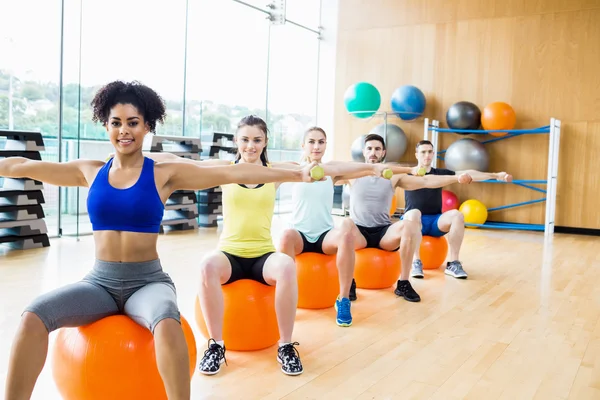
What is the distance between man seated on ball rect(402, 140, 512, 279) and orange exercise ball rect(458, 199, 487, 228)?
287 cm

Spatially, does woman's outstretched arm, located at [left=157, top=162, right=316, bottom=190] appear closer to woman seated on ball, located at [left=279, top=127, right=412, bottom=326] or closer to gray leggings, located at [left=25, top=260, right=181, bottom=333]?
gray leggings, located at [left=25, top=260, right=181, bottom=333]

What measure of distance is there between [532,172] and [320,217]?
5.02 meters

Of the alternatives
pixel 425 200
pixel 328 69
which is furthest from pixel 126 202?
pixel 328 69

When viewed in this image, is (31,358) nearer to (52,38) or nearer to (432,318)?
(432,318)

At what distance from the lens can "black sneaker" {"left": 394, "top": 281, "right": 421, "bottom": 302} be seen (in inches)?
136

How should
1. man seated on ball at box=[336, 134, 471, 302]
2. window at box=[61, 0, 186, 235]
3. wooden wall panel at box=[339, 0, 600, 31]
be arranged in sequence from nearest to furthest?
man seated on ball at box=[336, 134, 471, 302], window at box=[61, 0, 186, 235], wooden wall panel at box=[339, 0, 600, 31]

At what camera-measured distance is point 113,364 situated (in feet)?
5.55

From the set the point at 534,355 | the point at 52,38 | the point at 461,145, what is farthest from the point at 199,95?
the point at 534,355

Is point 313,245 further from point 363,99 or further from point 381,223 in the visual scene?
point 363,99

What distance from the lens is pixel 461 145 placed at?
692cm

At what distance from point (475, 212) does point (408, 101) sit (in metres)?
1.75

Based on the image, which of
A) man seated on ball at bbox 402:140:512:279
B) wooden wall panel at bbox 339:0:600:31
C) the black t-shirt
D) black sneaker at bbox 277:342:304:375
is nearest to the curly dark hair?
black sneaker at bbox 277:342:304:375

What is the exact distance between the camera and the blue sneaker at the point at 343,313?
9.49ft

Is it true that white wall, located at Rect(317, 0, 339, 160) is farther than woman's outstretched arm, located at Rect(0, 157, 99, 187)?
Yes
